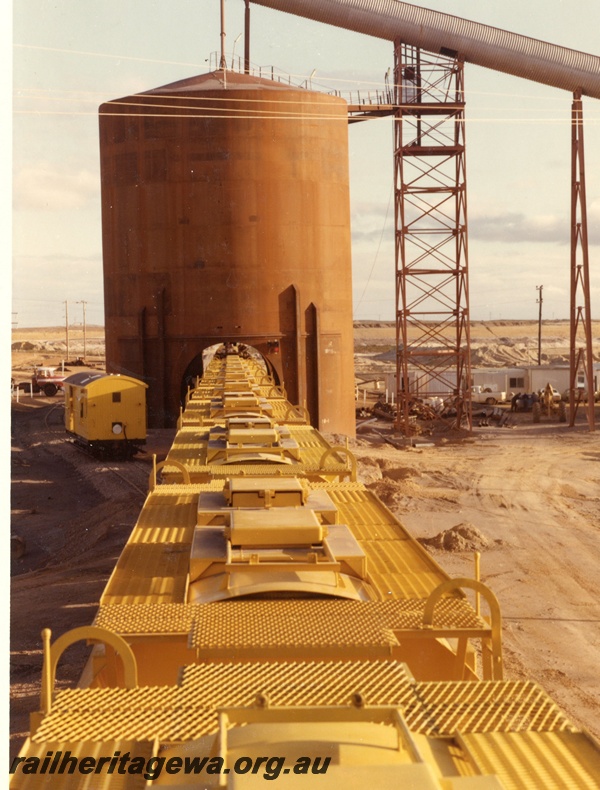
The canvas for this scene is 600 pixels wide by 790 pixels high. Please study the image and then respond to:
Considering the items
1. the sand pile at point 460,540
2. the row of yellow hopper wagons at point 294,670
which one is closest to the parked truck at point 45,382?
the sand pile at point 460,540

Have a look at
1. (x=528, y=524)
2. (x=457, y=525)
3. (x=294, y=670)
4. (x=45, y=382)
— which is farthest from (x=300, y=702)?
(x=45, y=382)

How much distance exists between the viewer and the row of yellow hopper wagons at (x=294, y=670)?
15.0 ft

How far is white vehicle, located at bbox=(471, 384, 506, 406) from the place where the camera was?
6612cm

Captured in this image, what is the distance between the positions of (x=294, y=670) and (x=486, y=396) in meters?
62.0

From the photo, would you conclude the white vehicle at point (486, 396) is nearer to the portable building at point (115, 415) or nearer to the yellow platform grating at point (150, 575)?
the portable building at point (115, 415)

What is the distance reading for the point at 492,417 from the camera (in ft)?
183

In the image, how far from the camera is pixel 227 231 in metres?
36.9

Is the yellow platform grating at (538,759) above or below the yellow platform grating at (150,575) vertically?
above

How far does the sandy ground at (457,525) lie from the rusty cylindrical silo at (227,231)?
4.02 meters

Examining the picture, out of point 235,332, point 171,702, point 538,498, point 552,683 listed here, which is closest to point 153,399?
point 235,332

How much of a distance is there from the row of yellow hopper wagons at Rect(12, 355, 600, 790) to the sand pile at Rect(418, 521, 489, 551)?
1042cm

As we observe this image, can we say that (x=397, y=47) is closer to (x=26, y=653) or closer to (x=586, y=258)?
(x=586, y=258)

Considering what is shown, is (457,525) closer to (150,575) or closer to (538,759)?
(150,575)

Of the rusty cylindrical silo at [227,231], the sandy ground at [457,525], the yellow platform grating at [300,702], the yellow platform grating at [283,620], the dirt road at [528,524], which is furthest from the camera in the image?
the rusty cylindrical silo at [227,231]
